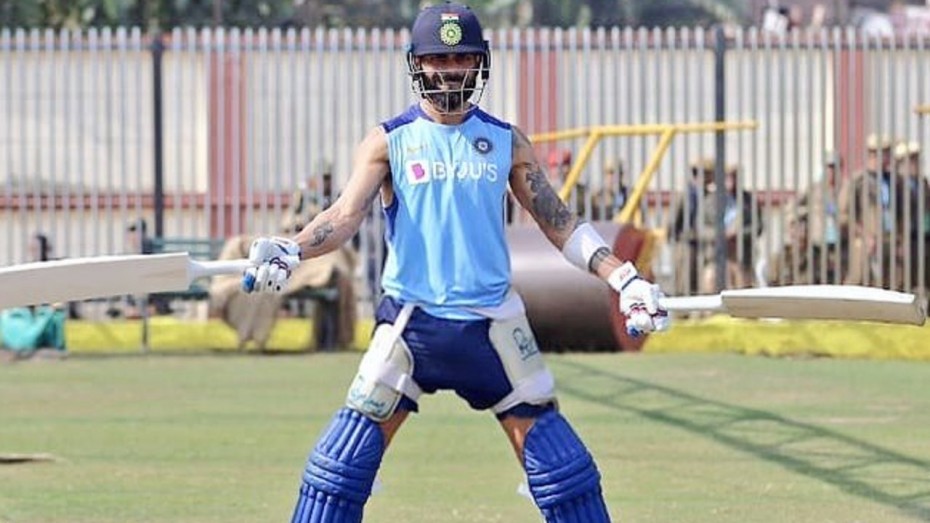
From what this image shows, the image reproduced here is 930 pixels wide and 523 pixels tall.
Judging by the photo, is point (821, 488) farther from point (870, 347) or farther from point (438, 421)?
point (870, 347)

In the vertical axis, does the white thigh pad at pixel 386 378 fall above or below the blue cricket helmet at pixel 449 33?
below

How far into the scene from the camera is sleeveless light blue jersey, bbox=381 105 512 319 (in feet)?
27.3

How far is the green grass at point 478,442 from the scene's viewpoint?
442 inches

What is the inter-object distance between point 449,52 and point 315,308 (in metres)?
13.8

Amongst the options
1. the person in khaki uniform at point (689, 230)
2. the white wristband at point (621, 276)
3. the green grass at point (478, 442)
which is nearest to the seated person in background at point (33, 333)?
the green grass at point (478, 442)

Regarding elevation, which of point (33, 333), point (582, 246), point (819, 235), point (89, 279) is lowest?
point (33, 333)

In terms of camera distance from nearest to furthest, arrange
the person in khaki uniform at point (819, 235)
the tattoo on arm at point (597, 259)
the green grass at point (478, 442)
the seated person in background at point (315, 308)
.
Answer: the tattoo on arm at point (597, 259) → the green grass at point (478, 442) → the seated person in background at point (315, 308) → the person in khaki uniform at point (819, 235)

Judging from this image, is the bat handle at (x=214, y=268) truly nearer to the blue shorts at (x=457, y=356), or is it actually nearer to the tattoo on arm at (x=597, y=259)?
the blue shorts at (x=457, y=356)

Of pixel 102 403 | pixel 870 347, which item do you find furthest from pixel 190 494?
pixel 870 347

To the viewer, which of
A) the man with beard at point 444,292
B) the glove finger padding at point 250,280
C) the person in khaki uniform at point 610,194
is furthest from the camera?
the person in khaki uniform at point 610,194

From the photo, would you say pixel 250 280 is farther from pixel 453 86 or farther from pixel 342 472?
pixel 453 86

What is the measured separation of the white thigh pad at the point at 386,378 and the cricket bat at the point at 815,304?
861mm

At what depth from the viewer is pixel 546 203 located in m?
8.68

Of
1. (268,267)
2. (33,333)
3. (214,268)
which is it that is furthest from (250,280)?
(33,333)
